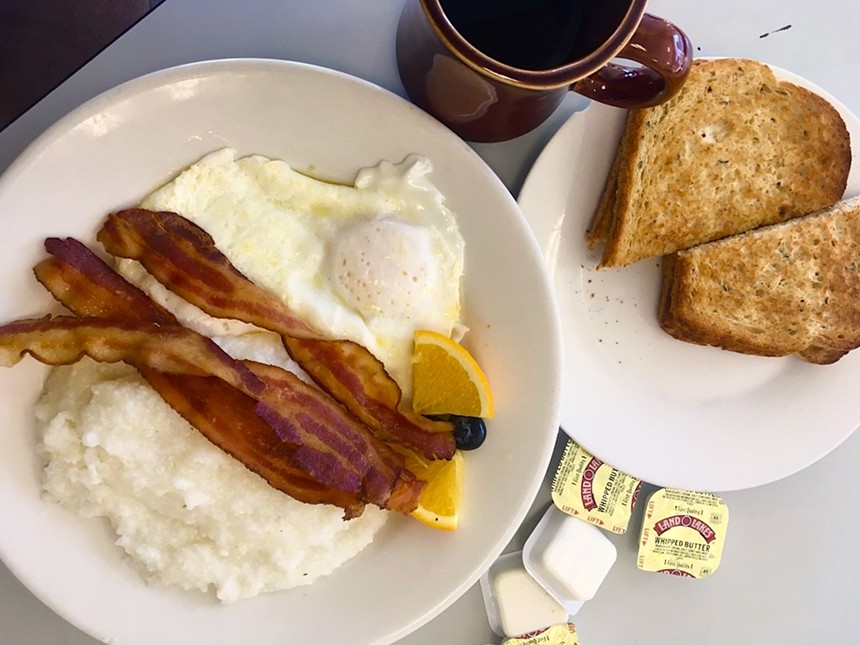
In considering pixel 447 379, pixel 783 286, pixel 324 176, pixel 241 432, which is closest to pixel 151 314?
pixel 241 432

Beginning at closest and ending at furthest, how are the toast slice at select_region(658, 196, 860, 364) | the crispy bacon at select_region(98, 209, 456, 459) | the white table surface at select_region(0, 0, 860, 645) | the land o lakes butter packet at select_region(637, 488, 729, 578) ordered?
the crispy bacon at select_region(98, 209, 456, 459)
the white table surface at select_region(0, 0, 860, 645)
the toast slice at select_region(658, 196, 860, 364)
the land o lakes butter packet at select_region(637, 488, 729, 578)

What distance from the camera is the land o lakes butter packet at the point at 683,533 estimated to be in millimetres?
1585

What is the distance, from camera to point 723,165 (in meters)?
1.47

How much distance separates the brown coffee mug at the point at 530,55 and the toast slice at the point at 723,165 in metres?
0.30

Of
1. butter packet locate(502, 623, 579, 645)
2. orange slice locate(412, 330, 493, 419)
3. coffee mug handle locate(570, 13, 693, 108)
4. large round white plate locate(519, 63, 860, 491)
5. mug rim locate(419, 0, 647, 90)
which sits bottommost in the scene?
butter packet locate(502, 623, 579, 645)

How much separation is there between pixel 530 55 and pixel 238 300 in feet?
1.95

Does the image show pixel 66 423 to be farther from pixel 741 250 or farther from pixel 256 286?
pixel 741 250

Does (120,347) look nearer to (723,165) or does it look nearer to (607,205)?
(607,205)

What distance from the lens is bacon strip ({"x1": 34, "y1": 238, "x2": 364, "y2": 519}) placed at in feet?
3.89

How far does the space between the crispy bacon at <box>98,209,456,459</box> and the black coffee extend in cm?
53

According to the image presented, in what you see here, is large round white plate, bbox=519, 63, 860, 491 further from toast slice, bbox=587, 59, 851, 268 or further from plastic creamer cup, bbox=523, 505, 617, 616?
plastic creamer cup, bbox=523, 505, 617, 616

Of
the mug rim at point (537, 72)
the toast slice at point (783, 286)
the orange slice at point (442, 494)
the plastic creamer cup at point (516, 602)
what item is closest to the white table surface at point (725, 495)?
the plastic creamer cup at point (516, 602)

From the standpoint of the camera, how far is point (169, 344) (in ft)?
3.89

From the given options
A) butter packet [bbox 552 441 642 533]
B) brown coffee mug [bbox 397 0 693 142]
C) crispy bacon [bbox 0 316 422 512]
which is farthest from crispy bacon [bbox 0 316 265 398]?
butter packet [bbox 552 441 642 533]
